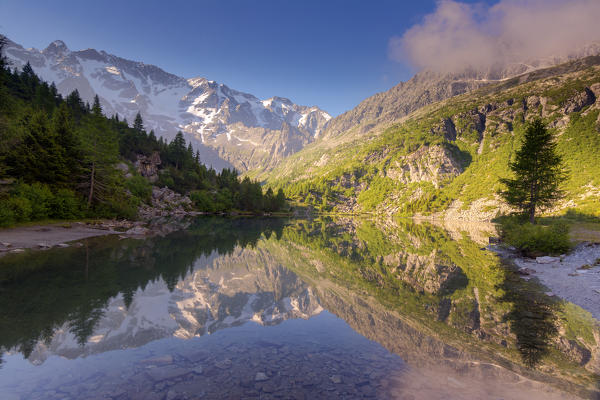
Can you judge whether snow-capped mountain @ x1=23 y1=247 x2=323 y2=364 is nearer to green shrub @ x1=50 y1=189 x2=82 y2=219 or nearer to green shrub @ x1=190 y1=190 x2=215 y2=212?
green shrub @ x1=50 y1=189 x2=82 y2=219

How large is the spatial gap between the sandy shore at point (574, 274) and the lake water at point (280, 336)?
1209mm

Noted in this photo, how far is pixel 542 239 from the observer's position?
25.8 m

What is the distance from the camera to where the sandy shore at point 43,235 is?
2383 centimetres

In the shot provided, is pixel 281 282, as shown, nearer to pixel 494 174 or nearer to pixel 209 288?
pixel 209 288

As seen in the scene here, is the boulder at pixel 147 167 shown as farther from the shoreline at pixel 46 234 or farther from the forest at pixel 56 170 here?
the shoreline at pixel 46 234

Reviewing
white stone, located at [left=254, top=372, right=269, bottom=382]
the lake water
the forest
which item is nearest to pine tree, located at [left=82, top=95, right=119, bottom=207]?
the forest

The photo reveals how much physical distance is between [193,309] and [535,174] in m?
46.1

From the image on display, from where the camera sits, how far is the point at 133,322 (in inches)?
418

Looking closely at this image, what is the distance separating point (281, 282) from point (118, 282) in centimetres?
1010

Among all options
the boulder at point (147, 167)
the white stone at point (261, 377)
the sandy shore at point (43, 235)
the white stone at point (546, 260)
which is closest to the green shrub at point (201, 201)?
the boulder at point (147, 167)

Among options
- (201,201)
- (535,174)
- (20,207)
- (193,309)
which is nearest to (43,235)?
(20,207)

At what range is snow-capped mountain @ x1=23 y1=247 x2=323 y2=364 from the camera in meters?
8.97

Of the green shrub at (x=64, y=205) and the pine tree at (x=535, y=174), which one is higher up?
the pine tree at (x=535, y=174)

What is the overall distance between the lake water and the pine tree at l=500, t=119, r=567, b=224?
83.5 feet
